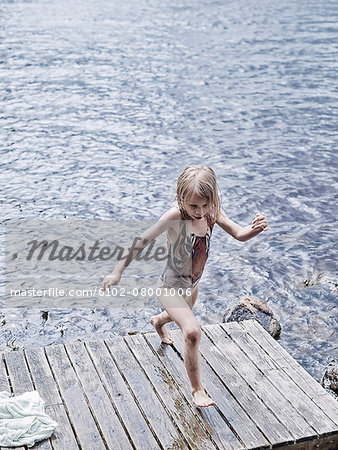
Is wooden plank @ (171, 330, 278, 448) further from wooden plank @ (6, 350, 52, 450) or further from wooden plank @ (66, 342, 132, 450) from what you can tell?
wooden plank @ (6, 350, 52, 450)

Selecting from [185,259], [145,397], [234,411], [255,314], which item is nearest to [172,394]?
[145,397]

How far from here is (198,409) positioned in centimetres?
519

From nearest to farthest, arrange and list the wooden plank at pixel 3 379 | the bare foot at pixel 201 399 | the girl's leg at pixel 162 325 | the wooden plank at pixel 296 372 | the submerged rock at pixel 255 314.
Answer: the bare foot at pixel 201 399 → the wooden plank at pixel 296 372 → the wooden plank at pixel 3 379 → the girl's leg at pixel 162 325 → the submerged rock at pixel 255 314

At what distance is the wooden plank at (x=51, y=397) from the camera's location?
4805mm

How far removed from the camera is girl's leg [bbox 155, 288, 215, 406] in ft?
16.6

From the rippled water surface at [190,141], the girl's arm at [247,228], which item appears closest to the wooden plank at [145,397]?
the girl's arm at [247,228]

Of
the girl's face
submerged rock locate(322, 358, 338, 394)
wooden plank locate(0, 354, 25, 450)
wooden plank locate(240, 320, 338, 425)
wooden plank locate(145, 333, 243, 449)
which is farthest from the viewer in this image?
submerged rock locate(322, 358, 338, 394)

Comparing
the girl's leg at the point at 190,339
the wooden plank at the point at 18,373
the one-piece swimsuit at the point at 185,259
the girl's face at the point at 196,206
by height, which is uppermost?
the girl's face at the point at 196,206

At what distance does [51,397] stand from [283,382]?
196cm

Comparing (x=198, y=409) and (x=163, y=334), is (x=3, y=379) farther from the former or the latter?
(x=198, y=409)

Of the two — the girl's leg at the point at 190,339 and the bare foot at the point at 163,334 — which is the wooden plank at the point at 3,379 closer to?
the bare foot at the point at 163,334

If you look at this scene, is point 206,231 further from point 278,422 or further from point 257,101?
point 257,101

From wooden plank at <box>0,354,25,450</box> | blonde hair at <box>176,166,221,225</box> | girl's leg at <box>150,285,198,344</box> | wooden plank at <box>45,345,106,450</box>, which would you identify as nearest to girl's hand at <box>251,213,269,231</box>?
blonde hair at <box>176,166,221,225</box>

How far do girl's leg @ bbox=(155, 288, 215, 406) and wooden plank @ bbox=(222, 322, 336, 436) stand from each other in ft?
2.29
